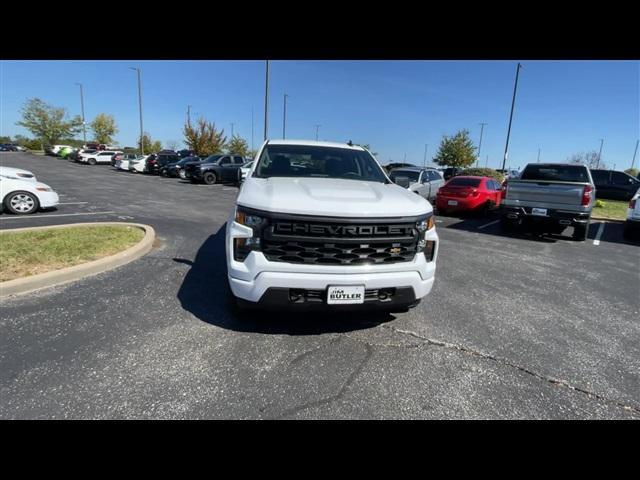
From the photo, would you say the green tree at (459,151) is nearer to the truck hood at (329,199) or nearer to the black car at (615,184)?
the black car at (615,184)

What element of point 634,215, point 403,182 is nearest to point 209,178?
point 403,182

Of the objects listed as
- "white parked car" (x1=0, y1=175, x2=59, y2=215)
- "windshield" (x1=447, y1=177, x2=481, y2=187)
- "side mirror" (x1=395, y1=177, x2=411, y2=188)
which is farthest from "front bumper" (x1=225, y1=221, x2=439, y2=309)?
"windshield" (x1=447, y1=177, x2=481, y2=187)

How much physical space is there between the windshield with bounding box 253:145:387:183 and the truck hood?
2.00 ft

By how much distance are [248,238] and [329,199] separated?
0.77m

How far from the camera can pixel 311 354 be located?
2.93 metres

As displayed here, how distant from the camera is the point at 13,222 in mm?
7520

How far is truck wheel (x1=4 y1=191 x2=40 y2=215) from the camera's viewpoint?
827 cm

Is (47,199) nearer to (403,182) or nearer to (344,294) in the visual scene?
(403,182)

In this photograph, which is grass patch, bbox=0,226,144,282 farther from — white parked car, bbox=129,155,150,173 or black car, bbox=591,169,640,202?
white parked car, bbox=129,155,150,173

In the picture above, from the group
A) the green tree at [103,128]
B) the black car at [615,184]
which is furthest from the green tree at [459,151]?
the green tree at [103,128]

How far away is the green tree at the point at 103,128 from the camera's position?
68812 millimetres

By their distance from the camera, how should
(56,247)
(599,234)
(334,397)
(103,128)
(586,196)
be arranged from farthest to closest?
(103,128) → (599,234) → (586,196) → (56,247) → (334,397)

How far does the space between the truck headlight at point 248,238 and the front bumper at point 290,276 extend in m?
0.04
